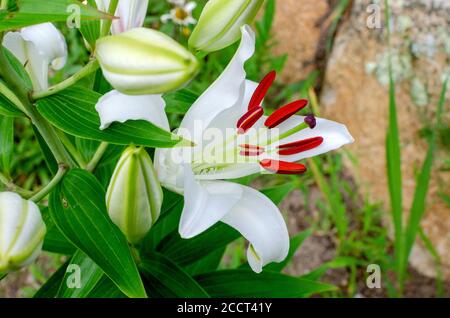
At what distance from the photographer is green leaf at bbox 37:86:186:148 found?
749 millimetres

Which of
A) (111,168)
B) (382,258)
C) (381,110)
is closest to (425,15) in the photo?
(381,110)

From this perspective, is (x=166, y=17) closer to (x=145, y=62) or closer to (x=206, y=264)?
(x=206, y=264)

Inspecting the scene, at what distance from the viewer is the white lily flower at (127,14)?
2.54 feet

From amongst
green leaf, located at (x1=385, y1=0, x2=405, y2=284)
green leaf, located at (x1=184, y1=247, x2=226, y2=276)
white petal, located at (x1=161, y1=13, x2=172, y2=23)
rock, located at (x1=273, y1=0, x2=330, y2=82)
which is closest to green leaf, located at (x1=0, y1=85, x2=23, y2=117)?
green leaf, located at (x1=184, y1=247, x2=226, y2=276)

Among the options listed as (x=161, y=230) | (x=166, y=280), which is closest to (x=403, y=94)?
(x=161, y=230)

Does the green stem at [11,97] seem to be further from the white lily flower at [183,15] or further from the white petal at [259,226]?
the white lily flower at [183,15]

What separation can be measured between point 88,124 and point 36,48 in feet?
0.58

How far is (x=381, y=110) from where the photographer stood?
1.96 meters

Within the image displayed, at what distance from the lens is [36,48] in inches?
34.8

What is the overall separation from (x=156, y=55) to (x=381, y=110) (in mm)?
1439

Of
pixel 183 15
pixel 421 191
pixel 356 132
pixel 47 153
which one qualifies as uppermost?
pixel 47 153

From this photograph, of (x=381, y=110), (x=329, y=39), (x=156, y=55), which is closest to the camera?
(x=156, y=55)

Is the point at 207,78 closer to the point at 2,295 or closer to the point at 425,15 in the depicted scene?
the point at 425,15

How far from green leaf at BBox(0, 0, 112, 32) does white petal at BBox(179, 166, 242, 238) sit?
20 cm
